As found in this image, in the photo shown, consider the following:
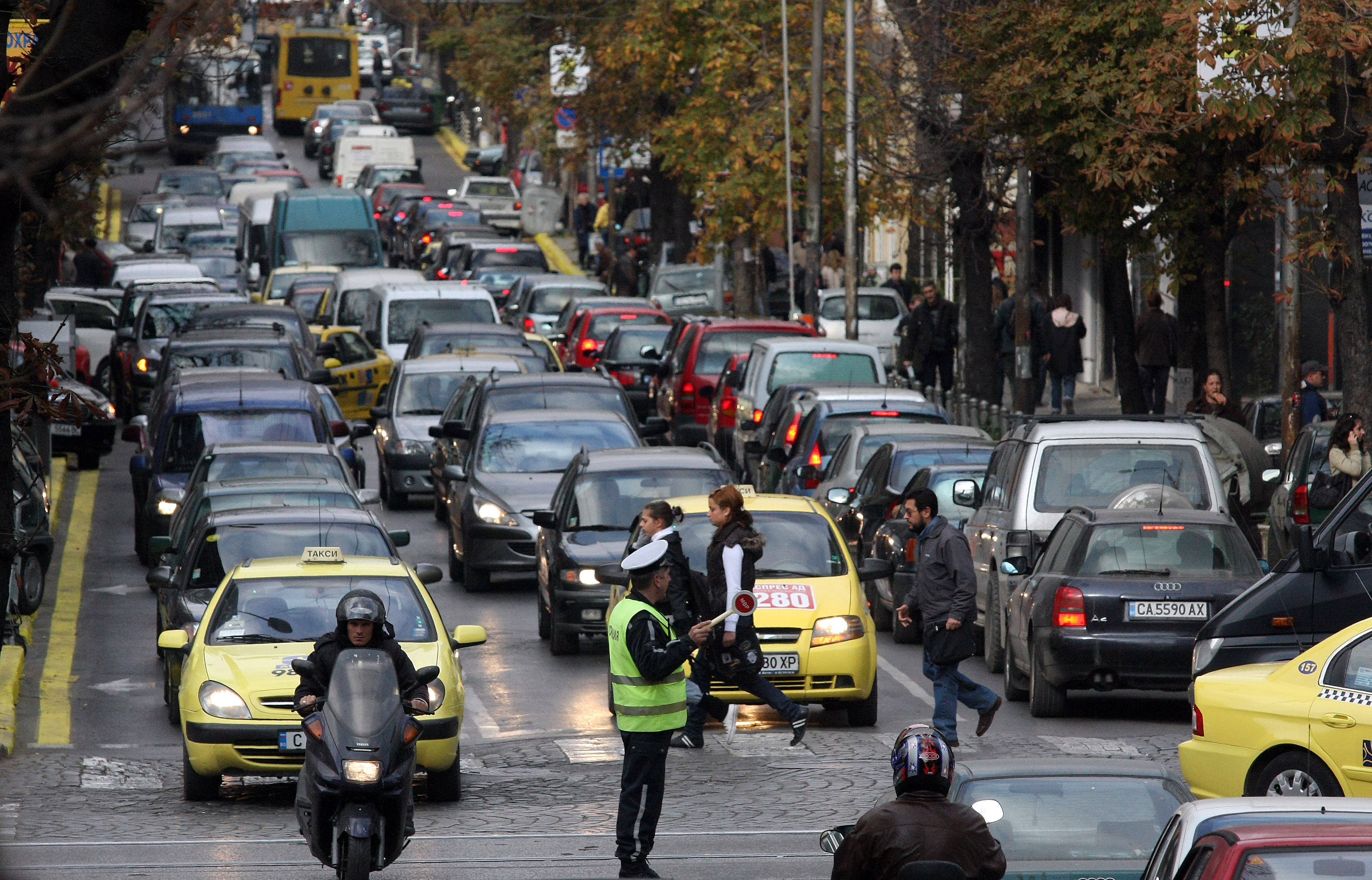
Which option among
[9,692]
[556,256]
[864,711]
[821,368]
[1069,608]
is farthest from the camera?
[556,256]

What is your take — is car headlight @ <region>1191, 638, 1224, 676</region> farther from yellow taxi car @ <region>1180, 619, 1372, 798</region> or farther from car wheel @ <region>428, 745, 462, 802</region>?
car wheel @ <region>428, 745, 462, 802</region>

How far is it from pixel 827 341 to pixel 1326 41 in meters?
9.43

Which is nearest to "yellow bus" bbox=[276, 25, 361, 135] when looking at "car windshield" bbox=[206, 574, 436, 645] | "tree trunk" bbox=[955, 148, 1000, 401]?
"tree trunk" bbox=[955, 148, 1000, 401]

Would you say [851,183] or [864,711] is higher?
[851,183]

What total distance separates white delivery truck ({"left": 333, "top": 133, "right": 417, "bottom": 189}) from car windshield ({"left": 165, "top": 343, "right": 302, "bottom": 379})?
48122 mm

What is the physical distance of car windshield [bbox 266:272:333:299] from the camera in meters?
44.8

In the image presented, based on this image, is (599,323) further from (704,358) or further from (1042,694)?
(1042,694)

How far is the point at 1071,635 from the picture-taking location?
14500 mm

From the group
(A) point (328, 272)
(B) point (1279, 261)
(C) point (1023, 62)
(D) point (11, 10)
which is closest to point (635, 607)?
(D) point (11, 10)

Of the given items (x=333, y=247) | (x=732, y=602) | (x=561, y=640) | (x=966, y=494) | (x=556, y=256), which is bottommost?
(x=561, y=640)

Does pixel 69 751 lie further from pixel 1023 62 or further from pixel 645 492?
pixel 1023 62

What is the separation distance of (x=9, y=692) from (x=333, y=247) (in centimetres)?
3396

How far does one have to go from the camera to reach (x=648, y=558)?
10.5 metres

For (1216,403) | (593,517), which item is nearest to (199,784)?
(593,517)
